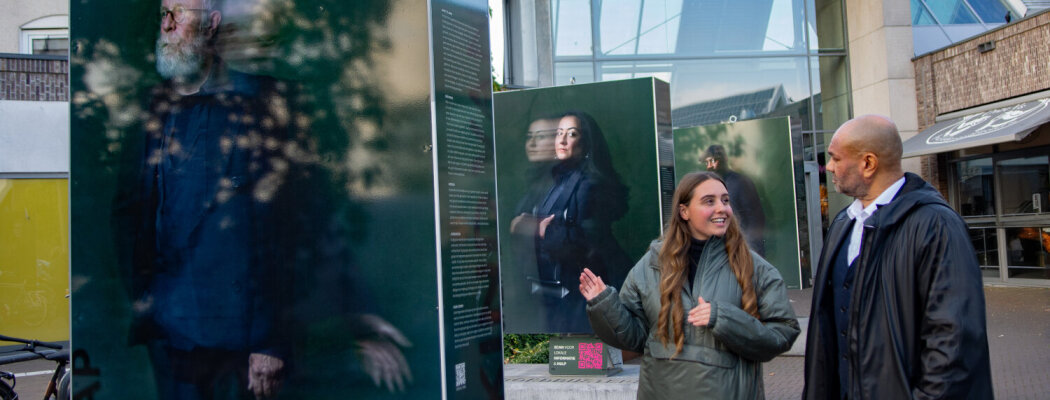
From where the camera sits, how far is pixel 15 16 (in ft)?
48.0

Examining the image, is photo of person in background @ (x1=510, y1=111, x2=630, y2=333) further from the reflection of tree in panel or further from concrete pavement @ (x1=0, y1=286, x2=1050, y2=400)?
the reflection of tree in panel

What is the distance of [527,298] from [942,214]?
15.5ft

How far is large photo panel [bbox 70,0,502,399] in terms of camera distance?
3309 mm

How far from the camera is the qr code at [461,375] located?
3.37 meters

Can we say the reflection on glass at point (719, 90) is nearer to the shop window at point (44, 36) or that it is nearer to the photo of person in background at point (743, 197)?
the photo of person in background at point (743, 197)

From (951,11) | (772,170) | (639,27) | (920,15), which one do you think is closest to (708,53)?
(639,27)

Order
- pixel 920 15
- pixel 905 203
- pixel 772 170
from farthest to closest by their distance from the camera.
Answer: pixel 920 15, pixel 772 170, pixel 905 203

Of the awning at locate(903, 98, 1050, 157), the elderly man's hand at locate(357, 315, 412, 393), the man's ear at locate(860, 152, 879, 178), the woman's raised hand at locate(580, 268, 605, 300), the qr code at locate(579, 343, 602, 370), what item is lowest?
the qr code at locate(579, 343, 602, 370)

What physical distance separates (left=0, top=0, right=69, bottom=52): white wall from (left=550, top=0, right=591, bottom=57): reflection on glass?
1097cm

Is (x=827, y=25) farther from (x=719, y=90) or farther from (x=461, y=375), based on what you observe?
(x=461, y=375)

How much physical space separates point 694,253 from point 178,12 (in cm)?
241

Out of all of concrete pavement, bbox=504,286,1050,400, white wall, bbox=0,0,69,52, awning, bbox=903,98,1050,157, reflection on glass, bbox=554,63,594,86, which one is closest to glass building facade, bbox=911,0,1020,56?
awning, bbox=903,98,1050,157

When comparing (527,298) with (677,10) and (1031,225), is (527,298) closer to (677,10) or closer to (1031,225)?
(1031,225)

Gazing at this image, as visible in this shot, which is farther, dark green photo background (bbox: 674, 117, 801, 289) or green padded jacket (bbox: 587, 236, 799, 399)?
dark green photo background (bbox: 674, 117, 801, 289)
